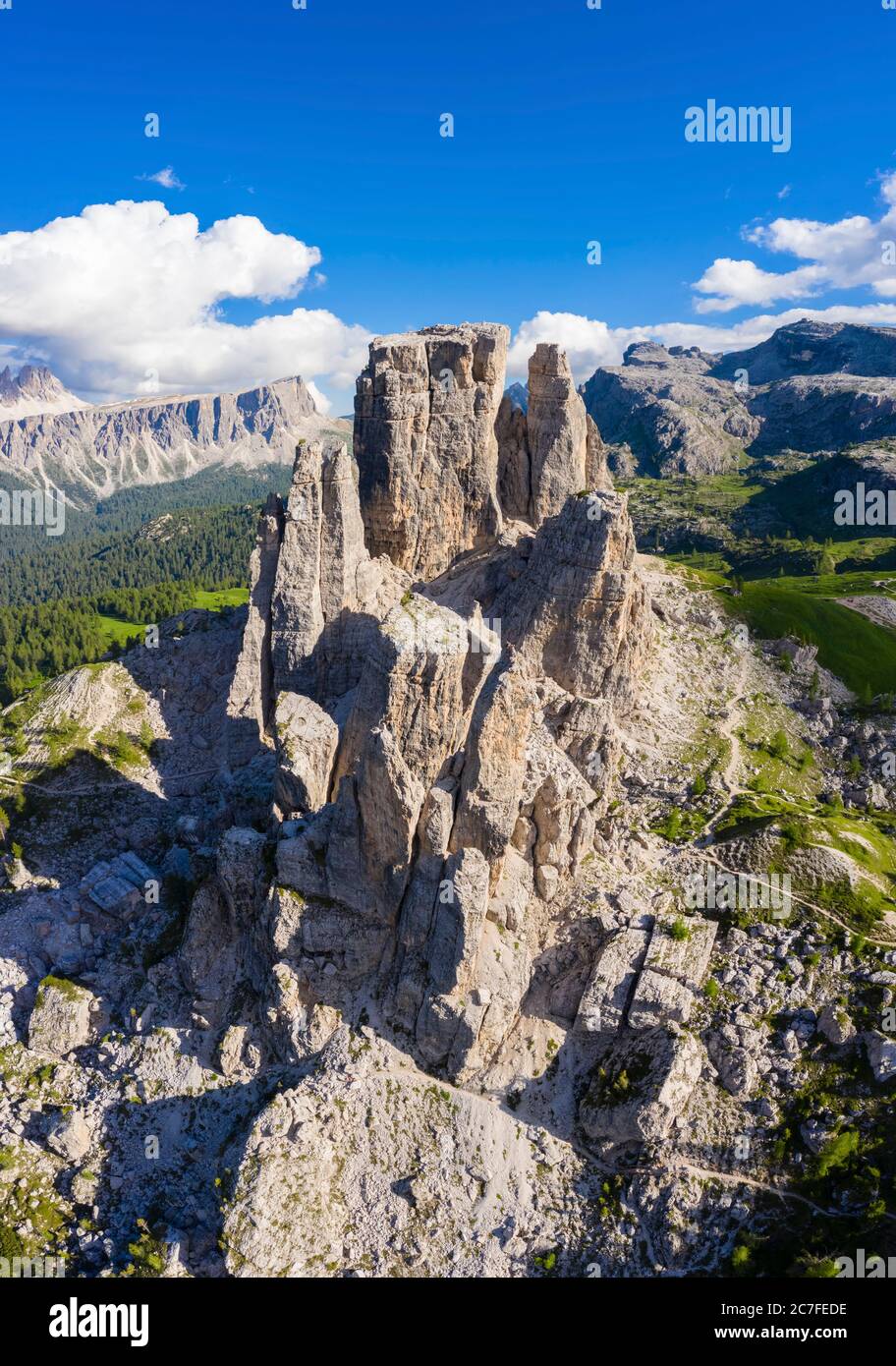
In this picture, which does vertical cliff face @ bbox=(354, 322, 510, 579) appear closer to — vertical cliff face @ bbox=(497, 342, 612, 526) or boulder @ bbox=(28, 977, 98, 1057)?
vertical cliff face @ bbox=(497, 342, 612, 526)

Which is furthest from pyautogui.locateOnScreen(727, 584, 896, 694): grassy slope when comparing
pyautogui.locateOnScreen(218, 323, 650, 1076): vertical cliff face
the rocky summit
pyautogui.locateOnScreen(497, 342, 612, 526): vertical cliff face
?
pyautogui.locateOnScreen(497, 342, 612, 526): vertical cliff face

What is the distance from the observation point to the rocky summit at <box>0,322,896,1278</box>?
4172cm

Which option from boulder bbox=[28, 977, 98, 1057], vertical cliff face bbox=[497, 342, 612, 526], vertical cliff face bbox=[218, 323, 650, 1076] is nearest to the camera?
vertical cliff face bbox=[218, 323, 650, 1076]

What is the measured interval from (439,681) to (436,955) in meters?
17.3

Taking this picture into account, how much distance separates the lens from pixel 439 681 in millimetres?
45438

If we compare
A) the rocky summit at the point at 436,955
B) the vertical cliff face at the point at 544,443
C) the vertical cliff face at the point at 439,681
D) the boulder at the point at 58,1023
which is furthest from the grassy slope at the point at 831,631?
the boulder at the point at 58,1023

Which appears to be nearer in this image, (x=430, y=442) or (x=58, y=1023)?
(x=58, y=1023)

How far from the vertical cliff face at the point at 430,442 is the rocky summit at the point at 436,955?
63cm

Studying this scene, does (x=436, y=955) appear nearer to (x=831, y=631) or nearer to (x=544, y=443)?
(x=544, y=443)

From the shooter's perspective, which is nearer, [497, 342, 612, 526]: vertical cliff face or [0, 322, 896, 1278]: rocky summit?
[0, 322, 896, 1278]: rocky summit

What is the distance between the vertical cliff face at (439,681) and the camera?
4631 cm

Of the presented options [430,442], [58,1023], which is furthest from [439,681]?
[58,1023]

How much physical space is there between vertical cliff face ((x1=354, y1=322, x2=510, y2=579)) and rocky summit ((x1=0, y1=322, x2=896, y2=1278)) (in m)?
0.63

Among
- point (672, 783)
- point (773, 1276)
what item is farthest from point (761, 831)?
point (773, 1276)
